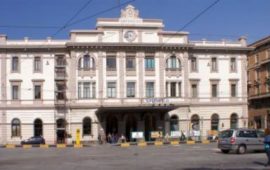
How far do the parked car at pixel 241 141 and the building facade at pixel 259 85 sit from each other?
145 feet

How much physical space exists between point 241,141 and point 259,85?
50970 mm

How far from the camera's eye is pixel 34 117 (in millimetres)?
66375

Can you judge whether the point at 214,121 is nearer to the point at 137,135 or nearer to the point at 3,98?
the point at 137,135

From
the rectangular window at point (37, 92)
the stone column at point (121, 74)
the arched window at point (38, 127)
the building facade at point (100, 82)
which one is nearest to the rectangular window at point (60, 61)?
the building facade at point (100, 82)

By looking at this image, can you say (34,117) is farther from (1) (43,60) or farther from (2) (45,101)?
(1) (43,60)

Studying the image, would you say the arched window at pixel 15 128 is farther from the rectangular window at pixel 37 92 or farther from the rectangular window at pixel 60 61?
the rectangular window at pixel 60 61

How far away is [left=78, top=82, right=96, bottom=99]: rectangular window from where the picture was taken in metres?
66.7

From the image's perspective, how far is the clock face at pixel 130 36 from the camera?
67.4 meters

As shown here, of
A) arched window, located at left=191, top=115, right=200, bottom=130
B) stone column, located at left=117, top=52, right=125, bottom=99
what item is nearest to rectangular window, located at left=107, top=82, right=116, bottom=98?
stone column, located at left=117, top=52, right=125, bottom=99

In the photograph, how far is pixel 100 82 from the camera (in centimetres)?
6688

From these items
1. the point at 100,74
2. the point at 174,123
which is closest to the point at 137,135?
the point at 174,123

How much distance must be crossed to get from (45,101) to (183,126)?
17529mm

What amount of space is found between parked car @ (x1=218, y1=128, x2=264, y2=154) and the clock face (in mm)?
34031

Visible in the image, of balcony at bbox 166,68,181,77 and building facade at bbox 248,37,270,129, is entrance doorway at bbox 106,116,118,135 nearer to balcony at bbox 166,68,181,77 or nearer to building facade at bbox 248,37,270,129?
balcony at bbox 166,68,181,77
